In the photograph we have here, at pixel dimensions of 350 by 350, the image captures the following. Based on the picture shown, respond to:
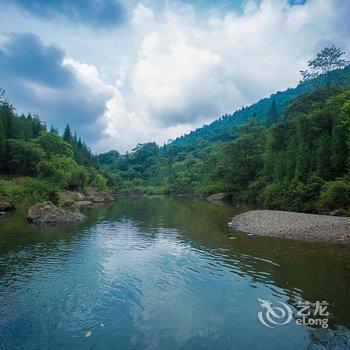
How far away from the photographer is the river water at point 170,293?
11586mm

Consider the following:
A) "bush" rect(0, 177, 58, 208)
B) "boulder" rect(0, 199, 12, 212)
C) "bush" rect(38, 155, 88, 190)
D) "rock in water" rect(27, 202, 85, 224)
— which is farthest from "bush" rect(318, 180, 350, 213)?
"bush" rect(38, 155, 88, 190)

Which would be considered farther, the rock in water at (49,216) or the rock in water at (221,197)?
the rock in water at (221,197)

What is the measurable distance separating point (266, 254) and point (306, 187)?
73.9 feet

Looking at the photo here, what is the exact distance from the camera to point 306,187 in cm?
4212

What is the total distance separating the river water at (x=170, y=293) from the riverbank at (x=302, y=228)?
189 centimetres

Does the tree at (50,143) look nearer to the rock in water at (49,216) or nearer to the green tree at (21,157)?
the green tree at (21,157)

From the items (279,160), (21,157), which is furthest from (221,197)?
(21,157)

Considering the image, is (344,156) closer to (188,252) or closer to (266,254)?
(266,254)

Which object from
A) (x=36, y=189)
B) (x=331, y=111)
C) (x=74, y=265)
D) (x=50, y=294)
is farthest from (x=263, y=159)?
(x=50, y=294)

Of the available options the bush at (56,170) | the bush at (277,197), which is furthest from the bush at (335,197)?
the bush at (56,170)

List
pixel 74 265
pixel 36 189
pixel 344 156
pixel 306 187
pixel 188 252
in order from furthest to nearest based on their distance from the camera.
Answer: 1. pixel 36 189
2. pixel 306 187
3. pixel 344 156
4. pixel 188 252
5. pixel 74 265

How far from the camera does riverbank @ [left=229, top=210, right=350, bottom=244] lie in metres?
26.2

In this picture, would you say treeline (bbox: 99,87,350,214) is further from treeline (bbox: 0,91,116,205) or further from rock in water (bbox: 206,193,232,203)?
treeline (bbox: 0,91,116,205)

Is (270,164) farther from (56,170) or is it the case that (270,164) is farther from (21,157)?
(21,157)
